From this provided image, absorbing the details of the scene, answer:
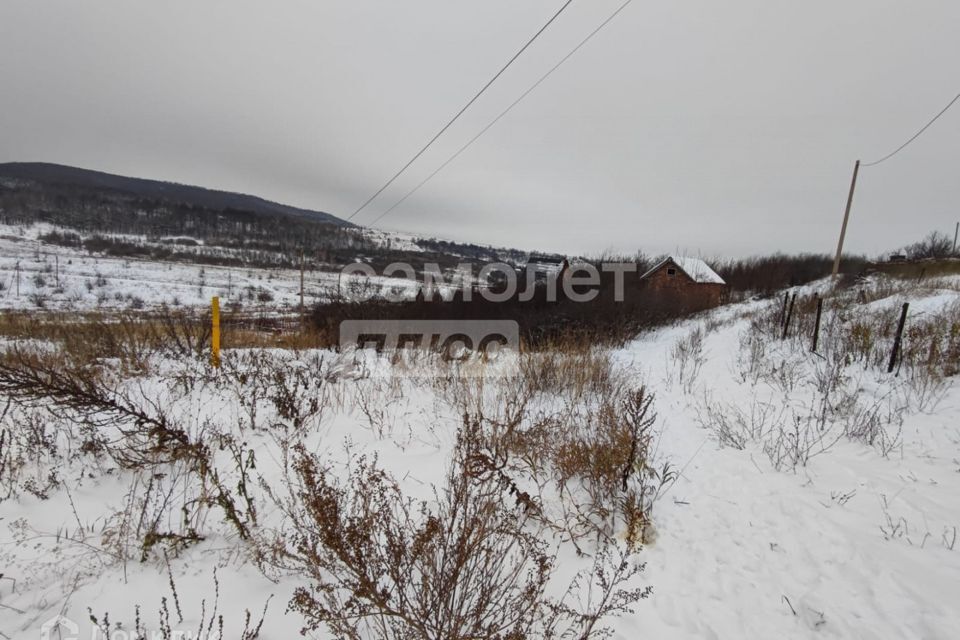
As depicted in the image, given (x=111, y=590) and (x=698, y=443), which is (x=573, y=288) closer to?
(x=698, y=443)

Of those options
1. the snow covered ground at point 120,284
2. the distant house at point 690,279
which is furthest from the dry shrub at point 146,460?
the distant house at point 690,279

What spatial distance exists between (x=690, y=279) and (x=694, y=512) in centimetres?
2509

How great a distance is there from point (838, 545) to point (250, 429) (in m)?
5.29

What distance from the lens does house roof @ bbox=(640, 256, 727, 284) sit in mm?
24219

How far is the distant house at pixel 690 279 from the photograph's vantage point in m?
22.2

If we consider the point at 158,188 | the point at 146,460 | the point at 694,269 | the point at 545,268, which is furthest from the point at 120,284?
the point at 158,188

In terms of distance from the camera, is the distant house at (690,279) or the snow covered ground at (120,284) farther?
the snow covered ground at (120,284)

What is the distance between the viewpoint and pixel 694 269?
1003 inches

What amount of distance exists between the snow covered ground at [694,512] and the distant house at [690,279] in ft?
59.0

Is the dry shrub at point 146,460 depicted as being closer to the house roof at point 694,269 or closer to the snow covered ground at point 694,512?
the snow covered ground at point 694,512

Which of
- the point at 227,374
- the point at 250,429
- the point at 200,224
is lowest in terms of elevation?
the point at 250,429

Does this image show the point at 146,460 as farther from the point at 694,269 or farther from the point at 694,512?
the point at 694,269

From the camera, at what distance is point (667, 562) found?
2.39 metres

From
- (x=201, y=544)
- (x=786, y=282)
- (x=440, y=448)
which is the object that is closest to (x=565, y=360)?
(x=440, y=448)
